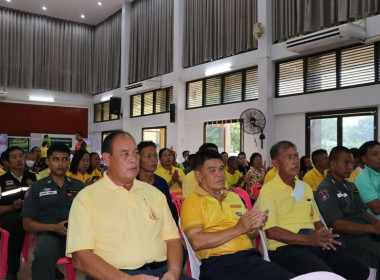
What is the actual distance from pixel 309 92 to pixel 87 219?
6559mm

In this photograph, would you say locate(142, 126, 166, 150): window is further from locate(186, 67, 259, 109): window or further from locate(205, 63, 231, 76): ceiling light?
locate(205, 63, 231, 76): ceiling light

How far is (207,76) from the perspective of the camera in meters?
9.71

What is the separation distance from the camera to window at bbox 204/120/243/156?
8.99 m

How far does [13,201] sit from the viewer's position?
3.32 meters

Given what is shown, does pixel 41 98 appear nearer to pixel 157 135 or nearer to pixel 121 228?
pixel 157 135


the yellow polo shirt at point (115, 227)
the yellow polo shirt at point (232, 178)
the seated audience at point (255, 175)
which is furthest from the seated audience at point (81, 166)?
the yellow polo shirt at point (115, 227)

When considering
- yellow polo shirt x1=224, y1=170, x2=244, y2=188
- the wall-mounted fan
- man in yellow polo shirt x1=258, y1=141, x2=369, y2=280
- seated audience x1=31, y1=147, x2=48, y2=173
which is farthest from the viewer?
the wall-mounted fan

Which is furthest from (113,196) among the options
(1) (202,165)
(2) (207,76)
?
(2) (207,76)

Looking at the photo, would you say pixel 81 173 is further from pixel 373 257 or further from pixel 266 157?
pixel 266 157

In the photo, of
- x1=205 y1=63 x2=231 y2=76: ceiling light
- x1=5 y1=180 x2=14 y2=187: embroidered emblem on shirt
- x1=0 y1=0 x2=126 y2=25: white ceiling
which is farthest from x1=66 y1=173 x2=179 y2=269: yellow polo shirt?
x1=0 y1=0 x2=126 y2=25: white ceiling

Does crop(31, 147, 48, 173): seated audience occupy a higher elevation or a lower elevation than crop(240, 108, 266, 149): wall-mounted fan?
lower

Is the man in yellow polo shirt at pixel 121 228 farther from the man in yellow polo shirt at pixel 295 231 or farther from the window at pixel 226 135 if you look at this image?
the window at pixel 226 135

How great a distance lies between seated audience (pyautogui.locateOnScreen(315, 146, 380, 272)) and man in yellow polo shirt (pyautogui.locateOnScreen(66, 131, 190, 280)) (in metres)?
1.28

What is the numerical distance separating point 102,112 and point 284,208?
13023 millimetres
